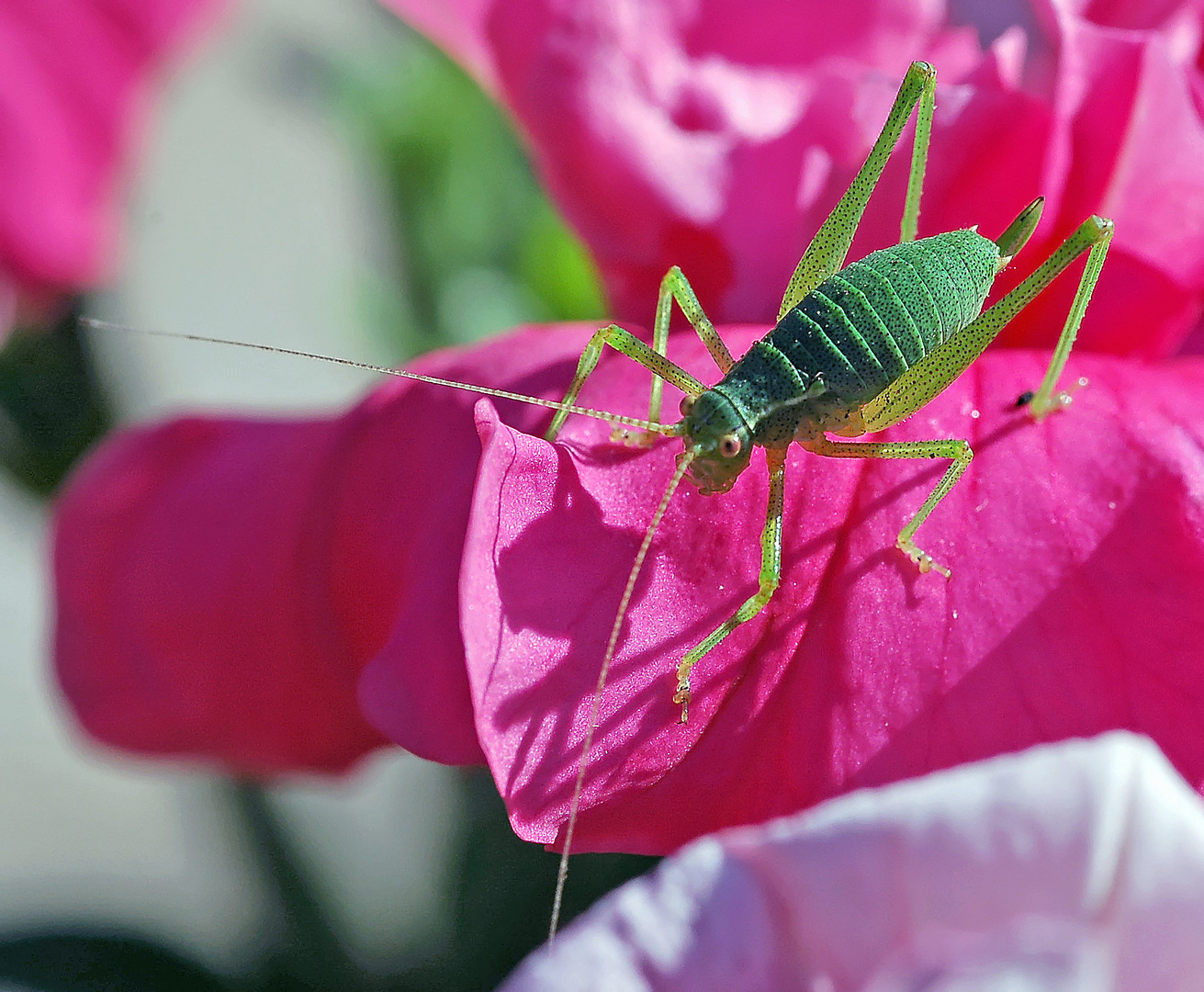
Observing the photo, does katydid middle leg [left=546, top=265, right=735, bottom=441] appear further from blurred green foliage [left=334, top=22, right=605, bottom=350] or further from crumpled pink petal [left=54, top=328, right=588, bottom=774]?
blurred green foliage [left=334, top=22, right=605, bottom=350]

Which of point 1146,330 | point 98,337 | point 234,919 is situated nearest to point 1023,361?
point 1146,330

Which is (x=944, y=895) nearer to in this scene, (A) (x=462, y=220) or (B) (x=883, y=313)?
(B) (x=883, y=313)

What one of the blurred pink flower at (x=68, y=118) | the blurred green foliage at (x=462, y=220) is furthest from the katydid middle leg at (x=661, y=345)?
the blurred pink flower at (x=68, y=118)

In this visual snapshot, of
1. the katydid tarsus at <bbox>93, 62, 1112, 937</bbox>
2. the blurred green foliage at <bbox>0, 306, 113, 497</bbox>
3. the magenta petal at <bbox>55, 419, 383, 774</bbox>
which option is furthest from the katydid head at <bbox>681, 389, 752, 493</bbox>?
the blurred green foliage at <bbox>0, 306, 113, 497</bbox>

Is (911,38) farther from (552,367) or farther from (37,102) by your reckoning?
(37,102)

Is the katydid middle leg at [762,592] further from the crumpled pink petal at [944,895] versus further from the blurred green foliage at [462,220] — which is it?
the blurred green foliage at [462,220]

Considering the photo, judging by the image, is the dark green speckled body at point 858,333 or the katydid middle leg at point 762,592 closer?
the katydid middle leg at point 762,592

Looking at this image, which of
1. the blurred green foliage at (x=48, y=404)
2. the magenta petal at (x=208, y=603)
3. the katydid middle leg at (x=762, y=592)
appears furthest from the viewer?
the blurred green foliage at (x=48, y=404)

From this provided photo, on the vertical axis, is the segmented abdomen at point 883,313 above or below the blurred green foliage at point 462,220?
above
